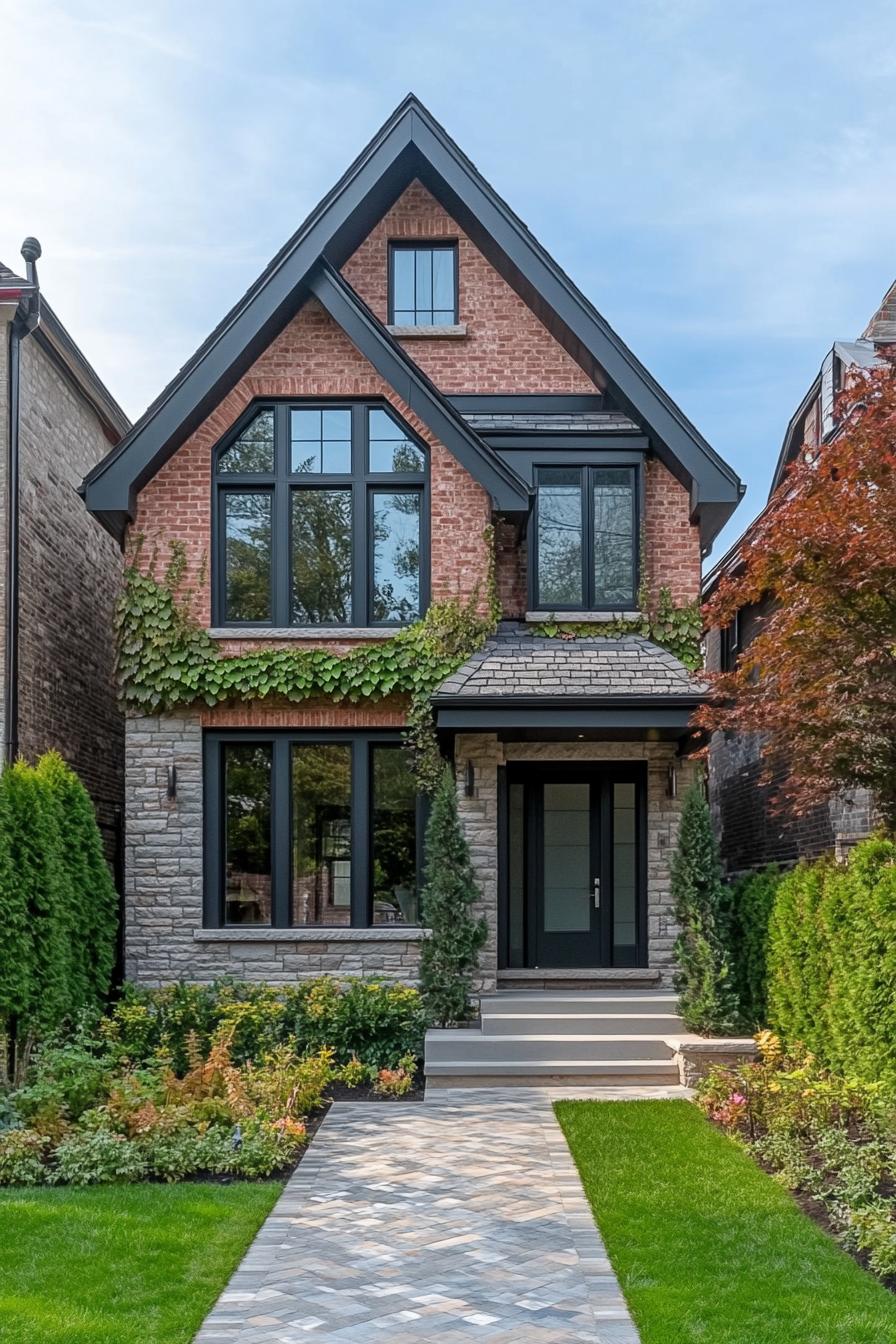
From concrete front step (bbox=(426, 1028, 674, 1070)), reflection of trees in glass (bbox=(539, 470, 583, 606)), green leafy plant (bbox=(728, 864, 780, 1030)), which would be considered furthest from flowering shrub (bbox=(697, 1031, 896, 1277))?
reflection of trees in glass (bbox=(539, 470, 583, 606))

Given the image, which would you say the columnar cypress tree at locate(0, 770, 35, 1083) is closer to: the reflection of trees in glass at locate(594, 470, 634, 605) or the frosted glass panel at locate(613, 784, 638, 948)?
the frosted glass panel at locate(613, 784, 638, 948)

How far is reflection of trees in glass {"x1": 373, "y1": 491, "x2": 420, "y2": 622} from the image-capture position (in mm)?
13453

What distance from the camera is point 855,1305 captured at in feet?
18.1

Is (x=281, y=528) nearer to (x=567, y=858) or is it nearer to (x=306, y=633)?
(x=306, y=633)

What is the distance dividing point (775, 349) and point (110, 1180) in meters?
22.8

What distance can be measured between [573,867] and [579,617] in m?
2.71

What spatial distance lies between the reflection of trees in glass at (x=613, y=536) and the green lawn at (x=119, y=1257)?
7.94 m

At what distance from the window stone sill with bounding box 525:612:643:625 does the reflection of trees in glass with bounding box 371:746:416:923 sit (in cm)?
210

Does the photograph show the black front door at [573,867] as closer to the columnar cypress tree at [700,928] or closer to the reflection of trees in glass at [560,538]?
the columnar cypress tree at [700,928]

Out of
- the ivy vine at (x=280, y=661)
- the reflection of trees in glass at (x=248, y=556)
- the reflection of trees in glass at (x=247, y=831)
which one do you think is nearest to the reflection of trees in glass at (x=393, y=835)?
the ivy vine at (x=280, y=661)

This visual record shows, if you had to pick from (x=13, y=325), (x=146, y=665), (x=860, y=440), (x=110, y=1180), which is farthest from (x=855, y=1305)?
(x=13, y=325)

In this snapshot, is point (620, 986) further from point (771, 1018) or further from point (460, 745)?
point (460, 745)

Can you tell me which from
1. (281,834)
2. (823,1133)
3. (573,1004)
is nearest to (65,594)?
(281,834)

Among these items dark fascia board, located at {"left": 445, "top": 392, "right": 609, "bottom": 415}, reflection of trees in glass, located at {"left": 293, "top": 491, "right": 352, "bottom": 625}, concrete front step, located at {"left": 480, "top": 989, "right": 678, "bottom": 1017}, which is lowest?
concrete front step, located at {"left": 480, "top": 989, "right": 678, "bottom": 1017}
